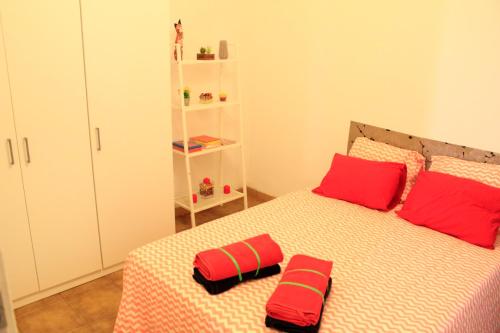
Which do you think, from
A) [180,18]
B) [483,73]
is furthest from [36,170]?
[483,73]

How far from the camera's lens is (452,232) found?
2322mm

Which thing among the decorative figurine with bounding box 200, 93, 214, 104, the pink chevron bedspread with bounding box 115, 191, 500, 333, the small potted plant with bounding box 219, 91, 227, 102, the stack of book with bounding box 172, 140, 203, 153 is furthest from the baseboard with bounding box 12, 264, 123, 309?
the small potted plant with bounding box 219, 91, 227, 102

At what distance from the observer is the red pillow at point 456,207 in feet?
7.39

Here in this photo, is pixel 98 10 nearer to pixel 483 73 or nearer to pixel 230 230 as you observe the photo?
pixel 230 230

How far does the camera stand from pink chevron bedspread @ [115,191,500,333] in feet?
5.37

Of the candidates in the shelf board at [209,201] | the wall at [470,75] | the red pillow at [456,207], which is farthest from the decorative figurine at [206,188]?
the wall at [470,75]

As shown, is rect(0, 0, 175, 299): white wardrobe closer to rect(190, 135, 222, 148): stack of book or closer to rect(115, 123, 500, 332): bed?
rect(190, 135, 222, 148): stack of book

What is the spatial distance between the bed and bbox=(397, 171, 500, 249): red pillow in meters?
0.05

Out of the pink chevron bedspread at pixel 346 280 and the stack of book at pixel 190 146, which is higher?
the stack of book at pixel 190 146

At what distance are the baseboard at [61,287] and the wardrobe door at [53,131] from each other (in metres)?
0.04

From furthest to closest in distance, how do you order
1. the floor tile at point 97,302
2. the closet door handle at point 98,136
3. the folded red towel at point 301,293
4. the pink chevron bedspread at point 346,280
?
1. the closet door handle at point 98,136
2. the floor tile at point 97,302
3. the pink chevron bedspread at point 346,280
4. the folded red towel at point 301,293

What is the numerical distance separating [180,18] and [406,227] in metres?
2.30

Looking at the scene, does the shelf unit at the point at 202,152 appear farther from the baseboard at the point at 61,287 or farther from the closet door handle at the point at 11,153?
the closet door handle at the point at 11,153

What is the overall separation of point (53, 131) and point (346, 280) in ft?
5.70
